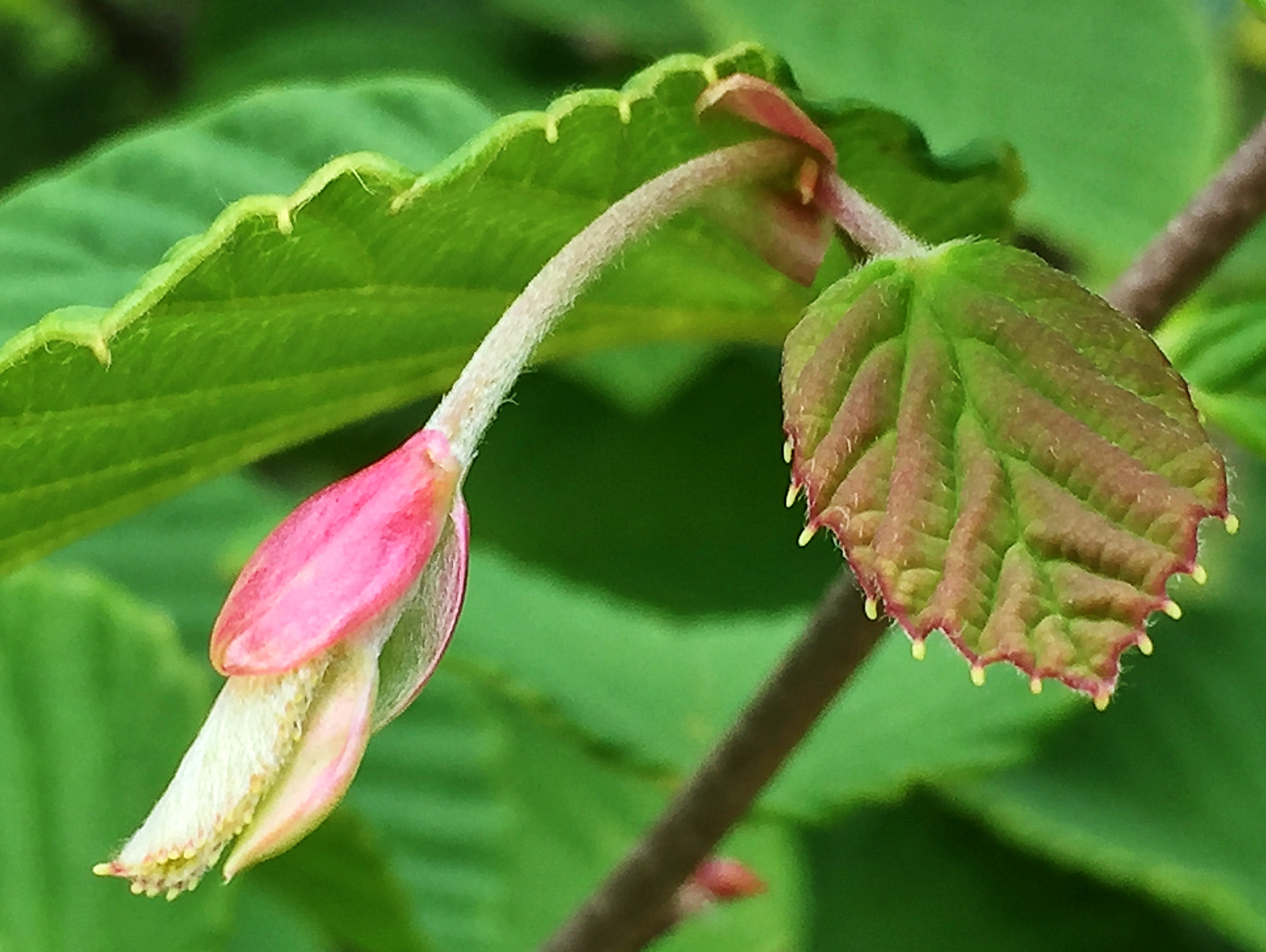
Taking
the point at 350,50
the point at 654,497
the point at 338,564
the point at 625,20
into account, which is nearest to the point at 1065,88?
the point at 625,20

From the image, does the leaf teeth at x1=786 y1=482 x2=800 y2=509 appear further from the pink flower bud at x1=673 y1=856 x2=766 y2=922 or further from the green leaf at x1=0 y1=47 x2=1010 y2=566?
the pink flower bud at x1=673 y1=856 x2=766 y2=922

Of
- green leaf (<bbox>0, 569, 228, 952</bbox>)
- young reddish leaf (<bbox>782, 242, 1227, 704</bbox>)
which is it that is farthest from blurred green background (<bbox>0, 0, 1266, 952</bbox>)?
young reddish leaf (<bbox>782, 242, 1227, 704</bbox>)

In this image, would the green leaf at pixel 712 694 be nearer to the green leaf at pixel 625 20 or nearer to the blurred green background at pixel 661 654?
the blurred green background at pixel 661 654

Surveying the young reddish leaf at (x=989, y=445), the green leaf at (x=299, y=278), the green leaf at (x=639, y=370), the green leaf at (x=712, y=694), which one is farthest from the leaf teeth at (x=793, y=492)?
the green leaf at (x=639, y=370)

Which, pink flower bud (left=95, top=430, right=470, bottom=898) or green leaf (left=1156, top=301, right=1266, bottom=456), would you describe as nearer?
pink flower bud (left=95, top=430, right=470, bottom=898)

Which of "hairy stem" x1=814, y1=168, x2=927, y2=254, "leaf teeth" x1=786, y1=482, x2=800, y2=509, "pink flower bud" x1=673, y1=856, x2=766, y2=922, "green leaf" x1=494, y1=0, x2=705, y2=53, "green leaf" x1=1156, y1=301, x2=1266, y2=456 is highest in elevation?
"hairy stem" x1=814, y1=168, x2=927, y2=254

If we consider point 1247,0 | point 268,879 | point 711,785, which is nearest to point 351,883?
point 268,879

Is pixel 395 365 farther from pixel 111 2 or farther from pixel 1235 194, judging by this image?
pixel 111 2
